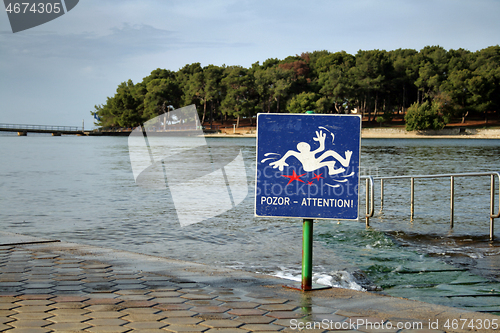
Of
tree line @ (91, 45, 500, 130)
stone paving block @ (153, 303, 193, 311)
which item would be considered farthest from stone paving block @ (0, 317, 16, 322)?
tree line @ (91, 45, 500, 130)

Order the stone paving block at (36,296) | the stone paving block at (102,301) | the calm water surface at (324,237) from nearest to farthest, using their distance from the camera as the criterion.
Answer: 1. the stone paving block at (102,301)
2. the stone paving block at (36,296)
3. the calm water surface at (324,237)

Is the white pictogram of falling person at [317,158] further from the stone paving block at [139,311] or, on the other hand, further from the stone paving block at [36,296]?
the stone paving block at [36,296]

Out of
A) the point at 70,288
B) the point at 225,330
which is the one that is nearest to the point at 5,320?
the point at 70,288

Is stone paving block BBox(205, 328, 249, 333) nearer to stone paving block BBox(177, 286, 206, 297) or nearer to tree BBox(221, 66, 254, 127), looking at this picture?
stone paving block BBox(177, 286, 206, 297)

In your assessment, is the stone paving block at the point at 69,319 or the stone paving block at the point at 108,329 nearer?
the stone paving block at the point at 108,329

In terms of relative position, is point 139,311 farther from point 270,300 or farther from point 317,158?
point 317,158

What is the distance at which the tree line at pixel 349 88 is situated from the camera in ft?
325

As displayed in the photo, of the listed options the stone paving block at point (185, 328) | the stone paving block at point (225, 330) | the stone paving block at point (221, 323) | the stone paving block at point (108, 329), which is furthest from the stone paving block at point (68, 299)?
the stone paving block at point (225, 330)

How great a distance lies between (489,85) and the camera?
322 feet

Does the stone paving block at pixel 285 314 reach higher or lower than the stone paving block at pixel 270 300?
higher

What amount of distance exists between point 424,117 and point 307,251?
318ft

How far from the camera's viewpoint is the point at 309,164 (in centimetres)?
421

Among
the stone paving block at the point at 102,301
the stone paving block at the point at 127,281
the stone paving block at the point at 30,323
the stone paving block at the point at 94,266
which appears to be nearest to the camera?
the stone paving block at the point at 30,323

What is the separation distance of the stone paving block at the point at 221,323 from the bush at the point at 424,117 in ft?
317
